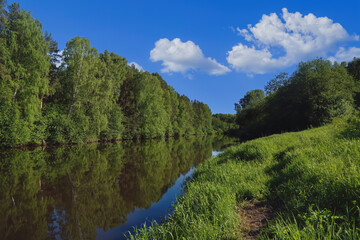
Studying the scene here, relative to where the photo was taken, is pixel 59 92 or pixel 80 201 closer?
pixel 80 201

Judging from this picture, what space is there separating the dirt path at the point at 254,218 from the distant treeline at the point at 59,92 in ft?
85.3

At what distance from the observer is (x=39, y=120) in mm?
25078

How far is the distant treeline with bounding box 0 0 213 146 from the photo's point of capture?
21984mm

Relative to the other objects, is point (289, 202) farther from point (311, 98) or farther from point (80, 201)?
point (311, 98)

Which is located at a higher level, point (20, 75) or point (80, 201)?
point (20, 75)

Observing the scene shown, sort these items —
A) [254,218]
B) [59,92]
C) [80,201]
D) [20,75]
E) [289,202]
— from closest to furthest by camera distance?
[289,202] < [254,218] < [80,201] < [20,75] < [59,92]

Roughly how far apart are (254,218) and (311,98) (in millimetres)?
33219

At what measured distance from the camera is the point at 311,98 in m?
30.6

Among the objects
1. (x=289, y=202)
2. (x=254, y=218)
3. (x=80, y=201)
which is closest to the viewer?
(x=289, y=202)

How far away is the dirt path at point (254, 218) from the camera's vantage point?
11.5 ft

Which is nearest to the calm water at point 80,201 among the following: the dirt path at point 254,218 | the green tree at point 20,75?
the dirt path at point 254,218

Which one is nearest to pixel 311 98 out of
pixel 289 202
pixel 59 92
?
pixel 289 202

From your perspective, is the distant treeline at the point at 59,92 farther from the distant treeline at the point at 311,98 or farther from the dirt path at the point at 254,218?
the distant treeline at the point at 311,98

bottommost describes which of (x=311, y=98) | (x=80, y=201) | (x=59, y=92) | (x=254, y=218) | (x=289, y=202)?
(x=80, y=201)
